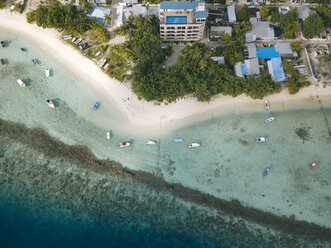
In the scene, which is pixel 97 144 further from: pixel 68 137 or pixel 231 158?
pixel 231 158

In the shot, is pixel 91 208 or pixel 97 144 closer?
pixel 91 208

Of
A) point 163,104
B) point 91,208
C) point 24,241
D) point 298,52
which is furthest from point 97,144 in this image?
point 298,52

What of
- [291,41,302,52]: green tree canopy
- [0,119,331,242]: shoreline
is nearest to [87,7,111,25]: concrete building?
[0,119,331,242]: shoreline

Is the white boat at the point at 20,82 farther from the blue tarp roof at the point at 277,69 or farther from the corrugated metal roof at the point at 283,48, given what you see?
the corrugated metal roof at the point at 283,48

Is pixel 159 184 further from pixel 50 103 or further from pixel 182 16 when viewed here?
pixel 182 16

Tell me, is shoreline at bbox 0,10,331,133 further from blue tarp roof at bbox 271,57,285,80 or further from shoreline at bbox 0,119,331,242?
shoreline at bbox 0,119,331,242

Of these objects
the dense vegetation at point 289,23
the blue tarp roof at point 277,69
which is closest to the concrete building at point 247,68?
the blue tarp roof at point 277,69

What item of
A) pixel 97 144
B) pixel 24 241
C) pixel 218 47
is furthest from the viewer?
pixel 218 47
